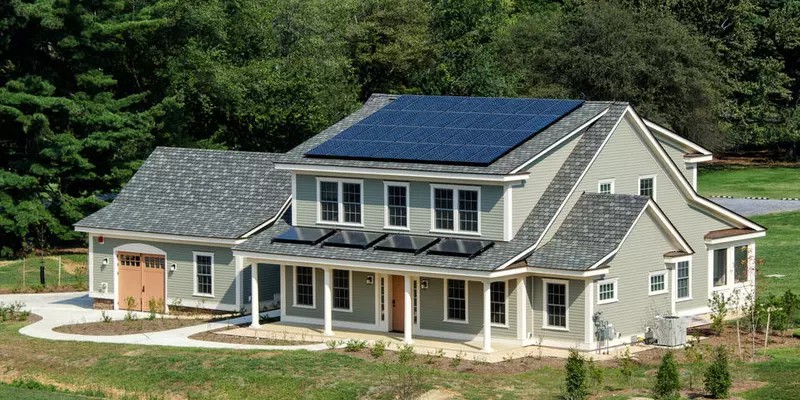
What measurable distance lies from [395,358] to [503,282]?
452 cm

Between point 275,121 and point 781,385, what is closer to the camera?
point 781,385

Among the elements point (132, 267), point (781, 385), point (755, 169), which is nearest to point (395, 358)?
point (781, 385)

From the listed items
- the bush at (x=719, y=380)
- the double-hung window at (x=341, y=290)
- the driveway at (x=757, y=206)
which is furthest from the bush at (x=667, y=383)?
the driveway at (x=757, y=206)

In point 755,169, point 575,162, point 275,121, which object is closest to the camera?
point 575,162

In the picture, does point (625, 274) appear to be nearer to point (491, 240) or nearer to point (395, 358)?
point (491, 240)

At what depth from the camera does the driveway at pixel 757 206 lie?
75.8m

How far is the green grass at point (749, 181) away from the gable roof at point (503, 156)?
40358 mm

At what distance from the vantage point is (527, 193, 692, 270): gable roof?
42531 mm

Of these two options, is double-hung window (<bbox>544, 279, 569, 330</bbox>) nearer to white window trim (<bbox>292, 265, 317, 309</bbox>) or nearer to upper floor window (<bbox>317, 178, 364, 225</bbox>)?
upper floor window (<bbox>317, 178, 364, 225</bbox>)

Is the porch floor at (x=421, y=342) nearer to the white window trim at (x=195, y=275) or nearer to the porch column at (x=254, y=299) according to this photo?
the porch column at (x=254, y=299)

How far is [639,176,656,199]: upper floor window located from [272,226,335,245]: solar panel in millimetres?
10034

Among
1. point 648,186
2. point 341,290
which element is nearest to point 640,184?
point 648,186

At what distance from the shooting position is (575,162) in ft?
149

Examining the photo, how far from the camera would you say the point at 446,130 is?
4700 cm
